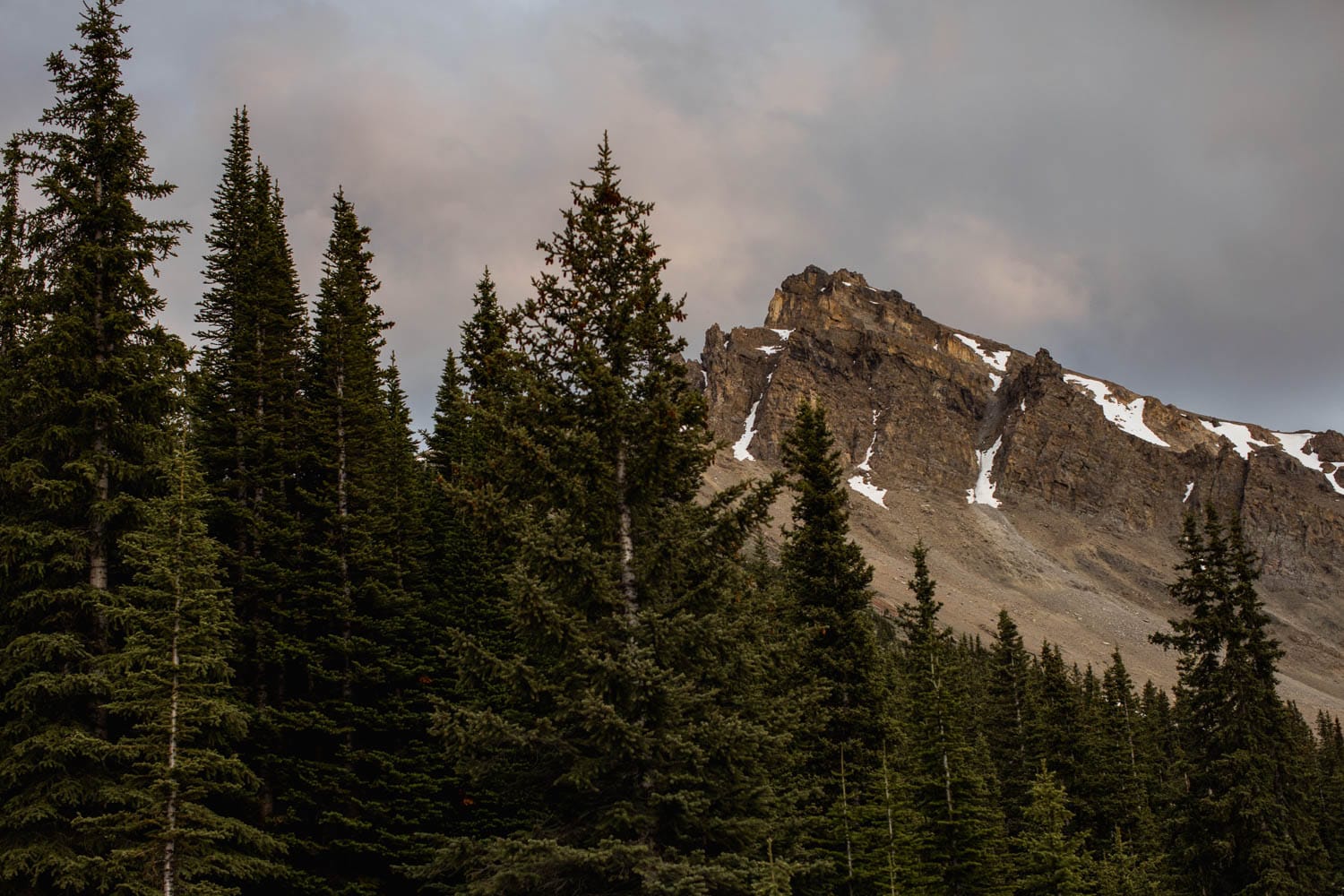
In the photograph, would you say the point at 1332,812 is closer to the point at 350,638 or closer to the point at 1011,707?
the point at 1011,707

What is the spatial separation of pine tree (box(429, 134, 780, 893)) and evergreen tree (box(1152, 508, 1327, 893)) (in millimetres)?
21113

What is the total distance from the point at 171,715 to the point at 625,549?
8460mm

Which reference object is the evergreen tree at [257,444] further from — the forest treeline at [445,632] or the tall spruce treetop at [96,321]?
the tall spruce treetop at [96,321]

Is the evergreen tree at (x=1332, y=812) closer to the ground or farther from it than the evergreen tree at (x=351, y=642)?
closer to the ground

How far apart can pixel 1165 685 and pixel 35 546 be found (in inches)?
6625

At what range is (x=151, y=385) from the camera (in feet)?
54.8

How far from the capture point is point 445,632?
20.9 m

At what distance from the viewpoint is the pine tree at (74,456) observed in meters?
14.8

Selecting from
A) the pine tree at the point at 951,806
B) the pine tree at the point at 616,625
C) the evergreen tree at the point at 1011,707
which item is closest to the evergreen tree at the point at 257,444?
the pine tree at the point at 616,625

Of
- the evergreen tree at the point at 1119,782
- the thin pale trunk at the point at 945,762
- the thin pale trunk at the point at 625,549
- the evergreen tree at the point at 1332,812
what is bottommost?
the evergreen tree at the point at 1332,812

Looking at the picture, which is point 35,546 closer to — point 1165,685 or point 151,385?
point 151,385

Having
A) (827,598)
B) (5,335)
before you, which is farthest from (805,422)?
(5,335)

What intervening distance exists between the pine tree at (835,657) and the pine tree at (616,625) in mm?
7203

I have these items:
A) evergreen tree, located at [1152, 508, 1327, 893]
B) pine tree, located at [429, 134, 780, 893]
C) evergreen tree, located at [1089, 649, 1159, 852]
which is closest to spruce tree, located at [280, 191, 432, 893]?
pine tree, located at [429, 134, 780, 893]
